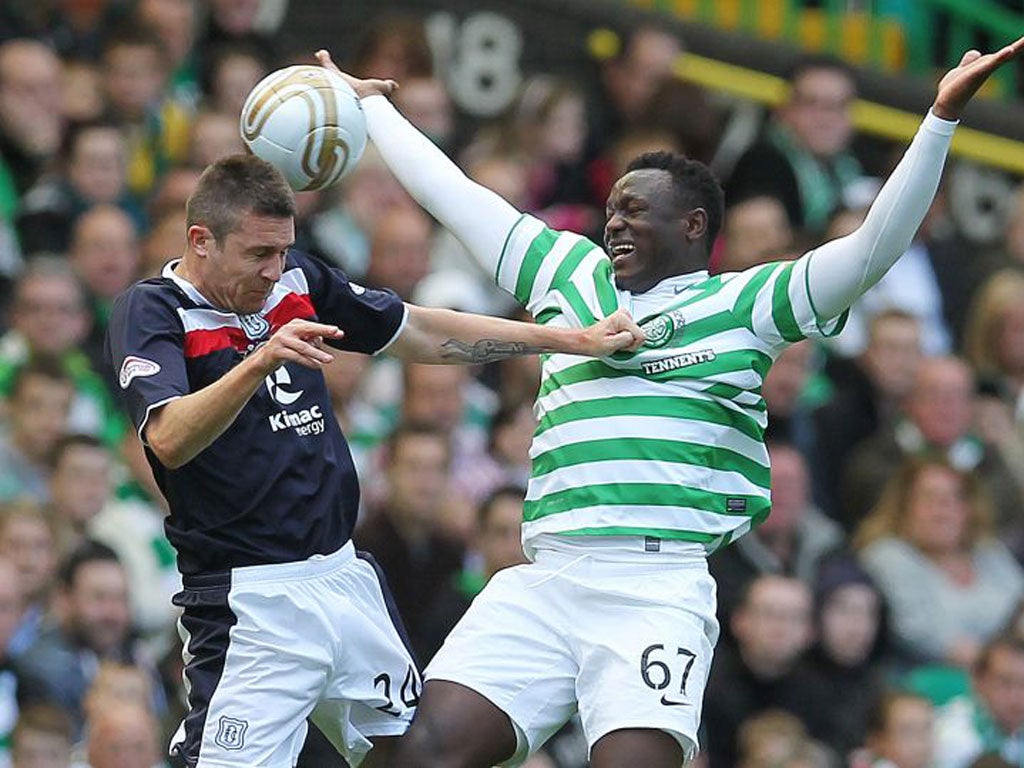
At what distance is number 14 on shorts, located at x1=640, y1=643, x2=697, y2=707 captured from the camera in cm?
776

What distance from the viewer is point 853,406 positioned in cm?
1290

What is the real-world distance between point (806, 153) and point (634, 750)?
6752 millimetres

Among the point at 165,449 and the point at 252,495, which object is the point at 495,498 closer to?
the point at 252,495

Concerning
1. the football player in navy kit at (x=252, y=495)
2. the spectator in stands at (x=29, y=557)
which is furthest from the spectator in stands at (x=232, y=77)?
the football player in navy kit at (x=252, y=495)

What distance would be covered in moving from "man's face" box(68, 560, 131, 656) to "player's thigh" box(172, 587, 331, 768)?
2.51m

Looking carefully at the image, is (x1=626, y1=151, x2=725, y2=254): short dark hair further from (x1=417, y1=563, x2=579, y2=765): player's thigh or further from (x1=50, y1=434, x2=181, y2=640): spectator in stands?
(x1=50, y1=434, x2=181, y2=640): spectator in stands

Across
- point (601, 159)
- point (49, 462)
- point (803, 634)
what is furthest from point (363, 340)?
point (601, 159)

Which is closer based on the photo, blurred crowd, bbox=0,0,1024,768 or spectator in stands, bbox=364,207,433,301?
blurred crowd, bbox=0,0,1024,768

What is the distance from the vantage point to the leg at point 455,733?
25.5 feet

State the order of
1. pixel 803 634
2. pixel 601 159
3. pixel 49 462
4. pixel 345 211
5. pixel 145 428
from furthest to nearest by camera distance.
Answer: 1. pixel 601 159
2. pixel 345 211
3. pixel 803 634
4. pixel 49 462
5. pixel 145 428

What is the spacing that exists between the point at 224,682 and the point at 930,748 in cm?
458

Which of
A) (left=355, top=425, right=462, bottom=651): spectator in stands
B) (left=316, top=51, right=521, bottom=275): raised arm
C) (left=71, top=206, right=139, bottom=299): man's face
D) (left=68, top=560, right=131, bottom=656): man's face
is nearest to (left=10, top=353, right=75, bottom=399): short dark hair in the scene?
(left=71, top=206, right=139, bottom=299): man's face

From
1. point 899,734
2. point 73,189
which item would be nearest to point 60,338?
point 73,189

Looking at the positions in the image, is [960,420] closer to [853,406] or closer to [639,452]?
[853,406]
